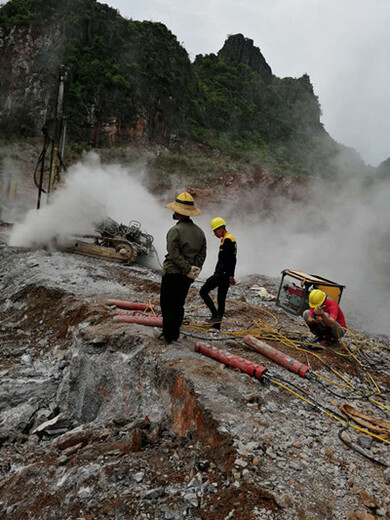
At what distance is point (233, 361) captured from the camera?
370cm

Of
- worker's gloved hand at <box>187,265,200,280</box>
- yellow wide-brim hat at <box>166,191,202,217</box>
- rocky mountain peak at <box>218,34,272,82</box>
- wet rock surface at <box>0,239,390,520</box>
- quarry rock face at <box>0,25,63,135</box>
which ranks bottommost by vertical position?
wet rock surface at <box>0,239,390,520</box>

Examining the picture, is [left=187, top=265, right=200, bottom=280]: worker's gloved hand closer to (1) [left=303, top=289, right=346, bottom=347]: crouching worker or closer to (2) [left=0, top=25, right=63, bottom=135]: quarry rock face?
(1) [left=303, top=289, right=346, bottom=347]: crouching worker

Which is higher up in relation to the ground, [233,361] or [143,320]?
[233,361]

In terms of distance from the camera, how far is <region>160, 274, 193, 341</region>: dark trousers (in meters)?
3.86

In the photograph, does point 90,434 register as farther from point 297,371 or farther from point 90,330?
point 297,371

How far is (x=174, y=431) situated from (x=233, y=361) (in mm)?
968

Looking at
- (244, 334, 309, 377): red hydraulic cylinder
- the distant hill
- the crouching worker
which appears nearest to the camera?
(244, 334, 309, 377): red hydraulic cylinder

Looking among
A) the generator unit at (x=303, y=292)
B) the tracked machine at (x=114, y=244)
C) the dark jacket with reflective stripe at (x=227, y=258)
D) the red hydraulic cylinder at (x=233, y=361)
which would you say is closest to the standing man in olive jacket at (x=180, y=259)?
the red hydraulic cylinder at (x=233, y=361)

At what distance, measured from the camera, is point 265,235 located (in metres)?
18.5

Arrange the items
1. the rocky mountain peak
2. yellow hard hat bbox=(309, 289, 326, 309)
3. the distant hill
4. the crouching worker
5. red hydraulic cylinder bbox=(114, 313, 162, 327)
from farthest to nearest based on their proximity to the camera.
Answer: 1. the rocky mountain peak
2. the distant hill
3. yellow hard hat bbox=(309, 289, 326, 309)
4. the crouching worker
5. red hydraulic cylinder bbox=(114, 313, 162, 327)

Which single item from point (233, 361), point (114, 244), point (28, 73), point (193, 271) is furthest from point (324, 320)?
point (28, 73)

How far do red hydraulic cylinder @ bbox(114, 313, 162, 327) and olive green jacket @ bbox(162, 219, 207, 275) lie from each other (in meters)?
1.05

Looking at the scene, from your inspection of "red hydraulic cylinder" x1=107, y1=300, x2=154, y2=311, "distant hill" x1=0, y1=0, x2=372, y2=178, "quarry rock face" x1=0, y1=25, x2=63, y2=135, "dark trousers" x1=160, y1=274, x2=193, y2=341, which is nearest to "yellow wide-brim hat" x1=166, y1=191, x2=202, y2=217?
"dark trousers" x1=160, y1=274, x2=193, y2=341

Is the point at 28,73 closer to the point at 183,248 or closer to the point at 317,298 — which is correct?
the point at 183,248
